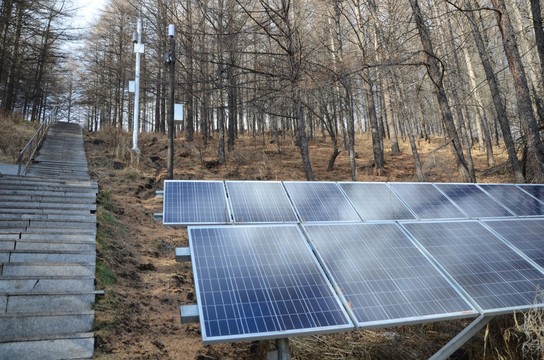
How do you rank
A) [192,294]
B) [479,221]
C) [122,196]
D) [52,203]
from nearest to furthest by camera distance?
[479,221] → [192,294] → [52,203] → [122,196]

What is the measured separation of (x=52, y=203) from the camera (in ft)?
28.8

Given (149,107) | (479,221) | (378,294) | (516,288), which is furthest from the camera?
(149,107)

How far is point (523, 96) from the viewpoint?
8438mm

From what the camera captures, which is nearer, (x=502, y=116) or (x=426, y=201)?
(x=426, y=201)

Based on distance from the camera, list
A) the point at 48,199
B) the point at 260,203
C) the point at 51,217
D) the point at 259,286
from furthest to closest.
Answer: the point at 48,199 < the point at 51,217 < the point at 260,203 < the point at 259,286

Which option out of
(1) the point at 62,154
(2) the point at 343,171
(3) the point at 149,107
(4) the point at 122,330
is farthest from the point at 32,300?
(3) the point at 149,107

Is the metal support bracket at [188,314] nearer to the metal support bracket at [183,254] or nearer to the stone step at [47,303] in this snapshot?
the metal support bracket at [183,254]

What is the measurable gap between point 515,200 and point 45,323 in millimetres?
7941

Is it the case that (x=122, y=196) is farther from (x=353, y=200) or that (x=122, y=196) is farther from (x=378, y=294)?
(x=378, y=294)

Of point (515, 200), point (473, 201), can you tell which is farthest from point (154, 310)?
point (515, 200)

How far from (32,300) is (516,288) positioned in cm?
637

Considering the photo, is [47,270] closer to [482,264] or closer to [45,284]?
[45,284]

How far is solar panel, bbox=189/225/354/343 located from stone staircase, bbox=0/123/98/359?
2124 mm

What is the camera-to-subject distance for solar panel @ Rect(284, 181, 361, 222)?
5043mm
